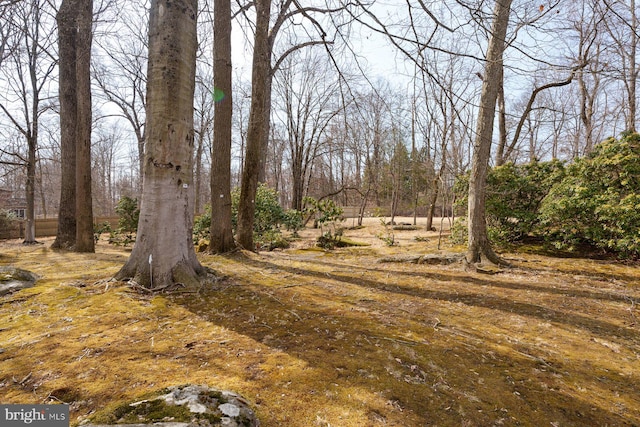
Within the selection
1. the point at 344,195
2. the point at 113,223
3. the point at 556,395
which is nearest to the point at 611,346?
the point at 556,395

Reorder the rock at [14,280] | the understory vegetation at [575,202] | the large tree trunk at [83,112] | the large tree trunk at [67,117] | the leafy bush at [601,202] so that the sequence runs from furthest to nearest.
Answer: the large tree trunk at [67,117]
the large tree trunk at [83,112]
the understory vegetation at [575,202]
the leafy bush at [601,202]
the rock at [14,280]

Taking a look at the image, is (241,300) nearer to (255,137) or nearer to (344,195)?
(255,137)

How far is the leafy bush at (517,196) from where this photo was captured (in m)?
7.59

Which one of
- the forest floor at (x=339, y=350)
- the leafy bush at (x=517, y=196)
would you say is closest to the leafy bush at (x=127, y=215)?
the forest floor at (x=339, y=350)

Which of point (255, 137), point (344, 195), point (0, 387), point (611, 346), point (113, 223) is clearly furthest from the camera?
point (344, 195)

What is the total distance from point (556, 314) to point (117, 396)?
4135mm

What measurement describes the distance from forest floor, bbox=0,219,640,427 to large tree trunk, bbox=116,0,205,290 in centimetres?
40

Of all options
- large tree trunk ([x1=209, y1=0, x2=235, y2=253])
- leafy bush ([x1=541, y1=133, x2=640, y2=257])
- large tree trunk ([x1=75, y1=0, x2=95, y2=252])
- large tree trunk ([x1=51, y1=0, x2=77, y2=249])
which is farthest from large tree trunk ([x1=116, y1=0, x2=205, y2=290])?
leafy bush ([x1=541, y1=133, x2=640, y2=257])

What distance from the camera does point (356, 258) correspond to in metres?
7.05

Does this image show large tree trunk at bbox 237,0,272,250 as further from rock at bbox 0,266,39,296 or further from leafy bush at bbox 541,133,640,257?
leafy bush at bbox 541,133,640,257

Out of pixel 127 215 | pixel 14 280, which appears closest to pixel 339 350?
pixel 14 280

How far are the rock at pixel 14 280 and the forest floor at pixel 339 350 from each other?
15cm

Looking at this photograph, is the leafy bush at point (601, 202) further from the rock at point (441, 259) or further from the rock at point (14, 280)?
the rock at point (14, 280)

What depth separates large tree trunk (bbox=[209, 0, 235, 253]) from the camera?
599cm
